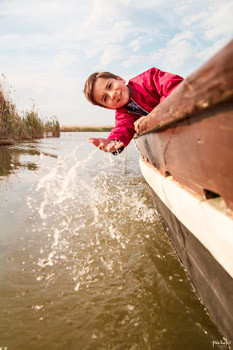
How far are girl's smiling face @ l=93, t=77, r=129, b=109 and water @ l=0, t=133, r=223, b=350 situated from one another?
131 cm

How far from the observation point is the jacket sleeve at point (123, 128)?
231 cm

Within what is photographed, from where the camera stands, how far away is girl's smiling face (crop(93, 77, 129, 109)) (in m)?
2.24

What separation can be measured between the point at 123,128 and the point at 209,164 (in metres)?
1.79

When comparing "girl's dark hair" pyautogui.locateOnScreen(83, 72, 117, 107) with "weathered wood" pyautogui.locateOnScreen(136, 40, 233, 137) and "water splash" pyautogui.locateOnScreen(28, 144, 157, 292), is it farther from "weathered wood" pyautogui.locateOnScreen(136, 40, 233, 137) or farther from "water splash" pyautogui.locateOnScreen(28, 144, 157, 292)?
"weathered wood" pyautogui.locateOnScreen(136, 40, 233, 137)

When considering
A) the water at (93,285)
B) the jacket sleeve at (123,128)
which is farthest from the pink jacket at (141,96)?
the water at (93,285)

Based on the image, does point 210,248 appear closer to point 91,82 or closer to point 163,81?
point 163,81

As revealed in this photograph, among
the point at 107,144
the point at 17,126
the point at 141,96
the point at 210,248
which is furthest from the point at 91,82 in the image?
the point at 17,126

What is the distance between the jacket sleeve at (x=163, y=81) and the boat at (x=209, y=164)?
88 cm

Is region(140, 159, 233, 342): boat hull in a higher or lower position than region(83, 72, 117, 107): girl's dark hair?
lower

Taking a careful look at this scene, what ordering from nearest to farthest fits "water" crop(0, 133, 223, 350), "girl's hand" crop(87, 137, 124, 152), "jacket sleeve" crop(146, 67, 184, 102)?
"water" crop(0, 133, 223, 350) → "jacket sleeve" crop(146, 67, 184, 102) → "girl's hand" crop(87, 137, 124, 152)

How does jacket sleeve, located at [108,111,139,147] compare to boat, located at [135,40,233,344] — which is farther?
jacket sleeve, located at [108,111,139,147]

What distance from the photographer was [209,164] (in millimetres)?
715

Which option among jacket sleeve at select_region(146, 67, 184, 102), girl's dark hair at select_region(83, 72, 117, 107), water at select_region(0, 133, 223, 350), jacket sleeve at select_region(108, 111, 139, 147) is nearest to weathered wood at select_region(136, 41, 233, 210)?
water at select_region(0, 133, 223, 350)

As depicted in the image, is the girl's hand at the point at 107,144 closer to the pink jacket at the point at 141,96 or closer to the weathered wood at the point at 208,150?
the pink jacket at the point at 141,96
